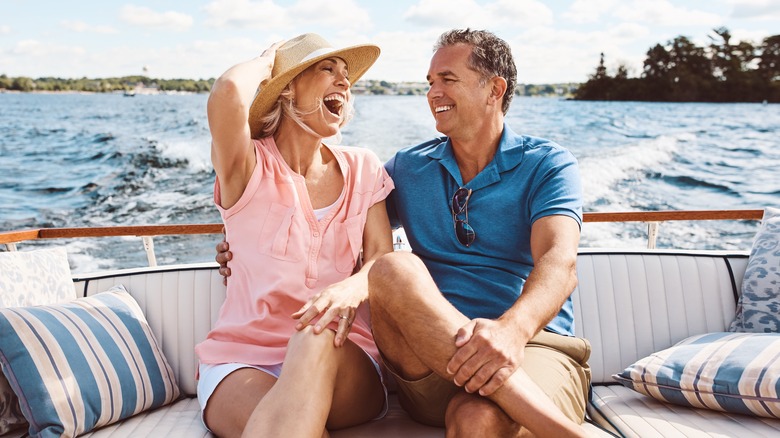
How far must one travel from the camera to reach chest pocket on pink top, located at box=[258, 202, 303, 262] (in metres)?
1.79

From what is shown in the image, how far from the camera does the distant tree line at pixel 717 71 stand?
73.2ft

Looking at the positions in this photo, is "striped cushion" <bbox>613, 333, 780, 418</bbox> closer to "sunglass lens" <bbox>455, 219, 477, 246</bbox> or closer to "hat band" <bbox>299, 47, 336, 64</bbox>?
"sunglass lens" <bbox>455, 219, 477, 246</bbox>

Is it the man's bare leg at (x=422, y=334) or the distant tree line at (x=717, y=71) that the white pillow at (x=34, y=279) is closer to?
the man's bare leg at (x=422, y=334)

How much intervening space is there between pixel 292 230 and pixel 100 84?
28.9 metres

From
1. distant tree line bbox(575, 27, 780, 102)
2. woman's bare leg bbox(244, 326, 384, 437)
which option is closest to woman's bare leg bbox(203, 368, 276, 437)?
woman's bare leg bbox(244, 326, 384, 437)

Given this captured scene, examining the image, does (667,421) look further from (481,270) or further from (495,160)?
(495,160)

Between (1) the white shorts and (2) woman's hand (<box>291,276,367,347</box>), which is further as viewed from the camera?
(1) the white shorts

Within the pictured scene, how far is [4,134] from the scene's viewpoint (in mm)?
18547

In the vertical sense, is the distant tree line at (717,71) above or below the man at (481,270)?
above

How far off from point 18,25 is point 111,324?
29571 millimetres

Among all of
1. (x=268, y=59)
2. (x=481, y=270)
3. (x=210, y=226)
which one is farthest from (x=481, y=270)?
(x=210, y=226)

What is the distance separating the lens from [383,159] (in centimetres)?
1040

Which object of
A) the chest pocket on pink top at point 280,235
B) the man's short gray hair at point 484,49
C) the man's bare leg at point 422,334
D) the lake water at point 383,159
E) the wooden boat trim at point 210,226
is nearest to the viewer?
the man's bare leg at point 422,334

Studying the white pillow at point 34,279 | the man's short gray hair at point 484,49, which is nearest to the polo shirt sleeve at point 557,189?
the man's short gray hair at point 484,49
